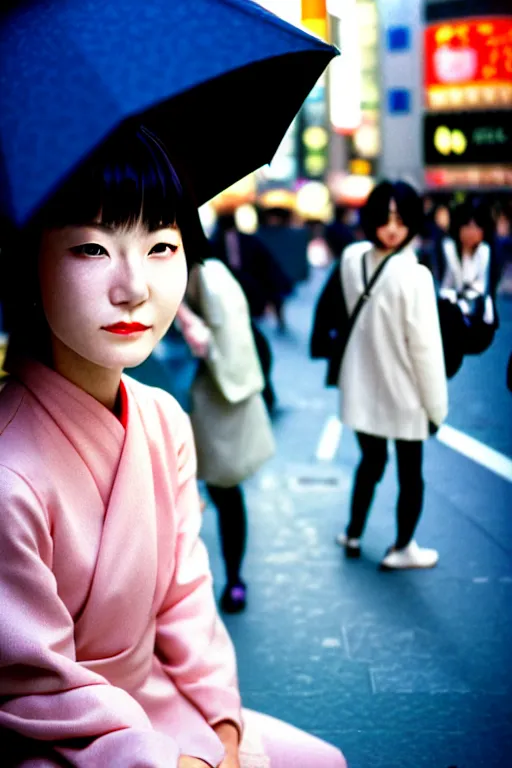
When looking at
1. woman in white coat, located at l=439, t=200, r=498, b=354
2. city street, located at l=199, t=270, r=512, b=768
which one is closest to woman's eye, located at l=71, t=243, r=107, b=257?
city street, located at l=199, t=270, r=512, b=768

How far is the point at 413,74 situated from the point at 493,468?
30300 millimetres

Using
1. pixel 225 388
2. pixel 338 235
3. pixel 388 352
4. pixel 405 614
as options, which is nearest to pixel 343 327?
pixel 388 352

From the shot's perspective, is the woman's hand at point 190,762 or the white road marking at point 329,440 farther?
the white road marking at point 329,440

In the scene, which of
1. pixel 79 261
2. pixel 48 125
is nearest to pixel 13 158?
pixel 48 125

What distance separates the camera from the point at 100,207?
4.60 feet

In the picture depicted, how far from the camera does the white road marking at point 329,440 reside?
592 cm

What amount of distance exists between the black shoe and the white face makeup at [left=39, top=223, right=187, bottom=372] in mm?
2453

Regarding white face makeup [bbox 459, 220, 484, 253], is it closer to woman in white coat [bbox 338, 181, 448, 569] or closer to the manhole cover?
woman in white coat [bbox 338, 181, 448, 569]

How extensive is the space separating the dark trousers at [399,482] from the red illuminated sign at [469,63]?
158 centimetres

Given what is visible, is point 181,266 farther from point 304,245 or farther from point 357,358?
Answer: point 304,245

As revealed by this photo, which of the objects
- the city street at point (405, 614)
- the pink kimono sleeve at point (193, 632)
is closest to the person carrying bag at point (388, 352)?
the city street at point (405, 614)

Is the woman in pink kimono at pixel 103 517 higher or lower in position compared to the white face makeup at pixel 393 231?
lower

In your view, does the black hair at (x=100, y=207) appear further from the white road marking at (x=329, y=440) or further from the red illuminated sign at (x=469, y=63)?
the white road marking at (x=329, y=440)

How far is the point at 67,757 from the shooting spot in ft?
4.35
